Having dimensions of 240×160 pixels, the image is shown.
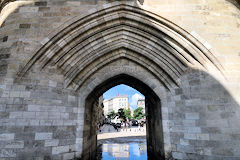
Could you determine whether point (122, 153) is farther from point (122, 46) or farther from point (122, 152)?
point (122, 46)

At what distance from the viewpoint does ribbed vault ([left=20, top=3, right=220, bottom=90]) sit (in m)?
3.71

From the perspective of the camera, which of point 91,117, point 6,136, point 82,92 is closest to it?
point 6,136

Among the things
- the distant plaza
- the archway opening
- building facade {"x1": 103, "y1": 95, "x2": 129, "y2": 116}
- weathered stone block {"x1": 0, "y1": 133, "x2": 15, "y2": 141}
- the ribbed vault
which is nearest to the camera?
weathered stone block {"x1": 0, "y1": 133, "x2": 15, "y2": 141}

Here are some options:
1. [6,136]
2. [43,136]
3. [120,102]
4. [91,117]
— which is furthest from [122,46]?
[120,102]

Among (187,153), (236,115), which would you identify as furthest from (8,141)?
(236,115)

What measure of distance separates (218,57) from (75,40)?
157 inches

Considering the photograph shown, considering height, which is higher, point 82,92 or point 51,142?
point 82,92

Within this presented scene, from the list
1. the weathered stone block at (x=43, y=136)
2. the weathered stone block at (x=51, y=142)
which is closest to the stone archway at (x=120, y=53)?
the weathered stone block at (x=51, y=142)

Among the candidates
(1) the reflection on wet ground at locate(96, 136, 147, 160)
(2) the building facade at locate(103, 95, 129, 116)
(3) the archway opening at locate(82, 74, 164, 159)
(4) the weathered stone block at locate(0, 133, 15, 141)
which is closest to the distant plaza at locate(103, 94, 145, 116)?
(2) the building facade at locate(103, 95, 129, 116)

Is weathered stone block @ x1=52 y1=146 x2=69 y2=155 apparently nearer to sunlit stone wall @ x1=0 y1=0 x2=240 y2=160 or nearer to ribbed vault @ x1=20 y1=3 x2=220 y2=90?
sunlit stone wall @ x1=0 y1=0 x2=240 y2=160

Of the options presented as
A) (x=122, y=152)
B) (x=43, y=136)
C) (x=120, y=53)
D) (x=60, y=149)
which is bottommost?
(x=122, y=152)

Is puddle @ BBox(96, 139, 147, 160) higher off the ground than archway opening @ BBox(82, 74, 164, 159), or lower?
lower

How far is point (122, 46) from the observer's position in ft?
14.0

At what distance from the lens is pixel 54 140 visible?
11.1 feet
